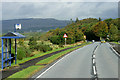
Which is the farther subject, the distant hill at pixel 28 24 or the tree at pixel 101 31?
the tree at pixel 101 31

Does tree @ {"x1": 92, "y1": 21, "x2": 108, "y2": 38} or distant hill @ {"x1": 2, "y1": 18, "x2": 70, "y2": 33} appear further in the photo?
tree @ {"x1": 92, "y1": 21, "x2": 108, "y2": 38}

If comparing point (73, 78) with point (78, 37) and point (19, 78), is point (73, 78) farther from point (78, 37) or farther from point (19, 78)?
point (78, 37)

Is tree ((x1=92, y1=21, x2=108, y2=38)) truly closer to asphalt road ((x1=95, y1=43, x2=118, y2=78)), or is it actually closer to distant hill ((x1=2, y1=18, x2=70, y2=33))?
distant hill ((x1=2, y1=18, x2=70, y2=33))

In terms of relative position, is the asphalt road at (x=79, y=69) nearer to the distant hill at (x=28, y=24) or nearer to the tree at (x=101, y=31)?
the distant hill at (x=28, y=24)

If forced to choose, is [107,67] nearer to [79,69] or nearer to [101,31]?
[79,69]

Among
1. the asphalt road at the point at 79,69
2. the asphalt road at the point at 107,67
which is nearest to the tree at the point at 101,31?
the asphalt road at the point at 107,67

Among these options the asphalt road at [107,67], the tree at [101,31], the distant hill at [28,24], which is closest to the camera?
the asphalt road at [107,67]

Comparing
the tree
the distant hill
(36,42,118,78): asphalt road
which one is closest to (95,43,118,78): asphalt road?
(36,42,118,78): asphalt road

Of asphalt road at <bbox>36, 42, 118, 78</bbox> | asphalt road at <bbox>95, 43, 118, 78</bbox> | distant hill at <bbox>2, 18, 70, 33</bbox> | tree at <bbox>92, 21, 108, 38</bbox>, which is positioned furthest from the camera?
tree at <bbox>92, 21, 108, 38</bbox>

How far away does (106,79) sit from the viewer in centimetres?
1010

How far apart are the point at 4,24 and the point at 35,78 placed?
Answer: 656 inches

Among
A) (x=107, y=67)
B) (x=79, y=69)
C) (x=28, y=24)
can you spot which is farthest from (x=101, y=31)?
(x=79, y=69)

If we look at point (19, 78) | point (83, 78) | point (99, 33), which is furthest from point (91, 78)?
point (99, 33)

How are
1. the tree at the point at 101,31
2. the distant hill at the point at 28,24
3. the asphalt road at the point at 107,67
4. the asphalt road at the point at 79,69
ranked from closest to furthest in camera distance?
the asphalt road at the point at 79,69 → the asphalt road at the point at 107,67 → the distant hill at the point at 28,24 → the tree at the point at 101,31
